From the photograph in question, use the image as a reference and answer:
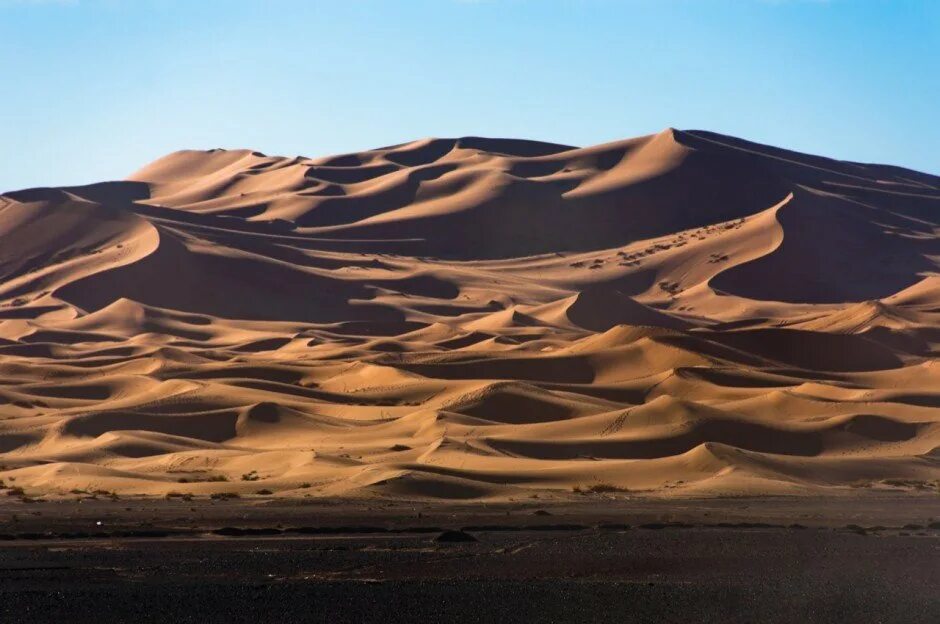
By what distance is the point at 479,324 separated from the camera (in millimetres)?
79938

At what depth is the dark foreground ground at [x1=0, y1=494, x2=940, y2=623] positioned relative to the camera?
50.5 ft

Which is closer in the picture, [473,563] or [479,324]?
[473,563]

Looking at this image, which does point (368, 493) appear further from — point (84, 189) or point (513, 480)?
point (84, 189)

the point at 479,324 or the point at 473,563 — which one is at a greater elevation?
the point at 473,563

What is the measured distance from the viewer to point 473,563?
61.1 feet

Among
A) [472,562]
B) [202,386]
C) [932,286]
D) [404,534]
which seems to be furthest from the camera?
[932,286]

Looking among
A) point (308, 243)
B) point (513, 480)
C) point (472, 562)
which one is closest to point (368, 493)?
point (513, 480)

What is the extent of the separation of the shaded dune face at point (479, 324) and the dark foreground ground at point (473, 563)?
412 centimetres

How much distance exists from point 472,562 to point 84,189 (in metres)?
117

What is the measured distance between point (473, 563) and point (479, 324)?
6138 cm

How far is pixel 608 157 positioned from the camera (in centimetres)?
13950

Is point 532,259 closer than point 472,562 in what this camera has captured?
No

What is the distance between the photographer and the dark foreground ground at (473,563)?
50.5ft

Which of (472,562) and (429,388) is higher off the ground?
(472,562)
